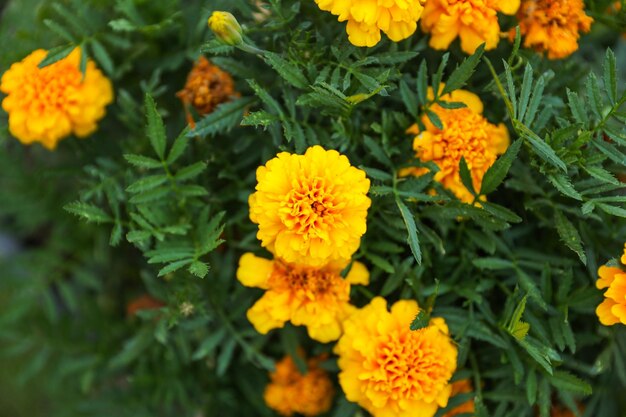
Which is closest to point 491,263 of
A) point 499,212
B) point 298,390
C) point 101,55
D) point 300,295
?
point 499,212

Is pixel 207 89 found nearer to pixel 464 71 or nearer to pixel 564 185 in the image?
pixel 464 71

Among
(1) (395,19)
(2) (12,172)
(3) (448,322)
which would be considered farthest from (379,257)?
(2) (12,172)

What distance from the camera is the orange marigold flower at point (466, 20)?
930 millimetres

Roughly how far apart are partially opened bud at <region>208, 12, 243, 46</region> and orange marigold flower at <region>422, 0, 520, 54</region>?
0.30m

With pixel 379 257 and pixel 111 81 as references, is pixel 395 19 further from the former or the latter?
pixel 111 81

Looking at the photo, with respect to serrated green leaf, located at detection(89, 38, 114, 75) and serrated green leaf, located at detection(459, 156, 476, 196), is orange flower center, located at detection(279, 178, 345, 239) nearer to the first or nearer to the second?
serrated green leaf, located at detection(459, 156, 476, 196)

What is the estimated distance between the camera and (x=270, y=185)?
2.75ft

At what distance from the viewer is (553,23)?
1.00m

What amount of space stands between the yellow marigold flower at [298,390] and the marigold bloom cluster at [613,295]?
51 centimetres

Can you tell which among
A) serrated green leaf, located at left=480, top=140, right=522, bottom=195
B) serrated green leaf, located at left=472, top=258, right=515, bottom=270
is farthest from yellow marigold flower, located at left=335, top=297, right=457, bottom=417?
serrated green leaf, located at left=480, top=140, right=522, bottom=195

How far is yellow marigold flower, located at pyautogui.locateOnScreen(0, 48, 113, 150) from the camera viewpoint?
1071 mm

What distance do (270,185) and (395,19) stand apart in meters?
0.29

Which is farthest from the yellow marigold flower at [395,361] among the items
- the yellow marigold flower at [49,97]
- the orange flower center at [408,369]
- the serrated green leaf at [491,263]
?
the yellow marigold flower at [49,97]

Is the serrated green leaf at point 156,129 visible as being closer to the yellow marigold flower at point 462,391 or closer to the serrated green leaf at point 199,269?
the serrated green leaf at point 199,269
